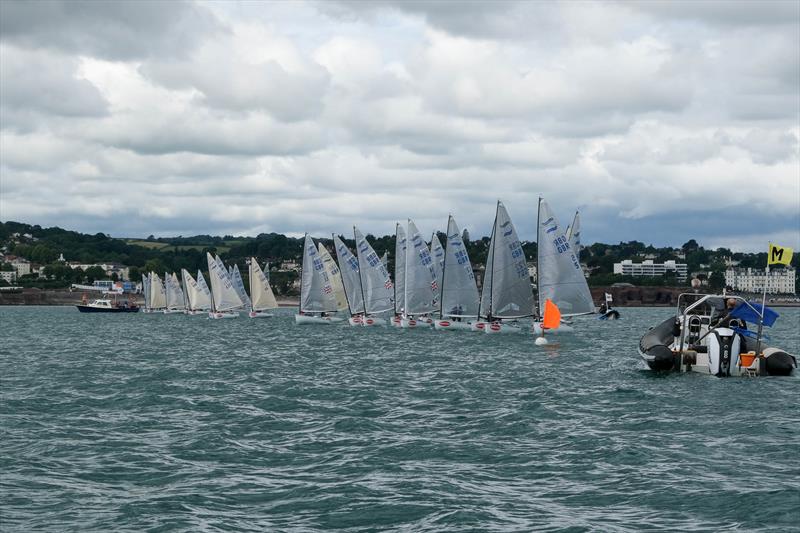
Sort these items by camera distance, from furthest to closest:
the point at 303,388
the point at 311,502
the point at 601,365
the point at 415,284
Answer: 1. the point at 415,284
2. the point at 601,365
3. the point at 303,388
4. the point at 311,502

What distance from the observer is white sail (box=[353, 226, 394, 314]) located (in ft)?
311

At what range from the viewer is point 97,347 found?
229 ft

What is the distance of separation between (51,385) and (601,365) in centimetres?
2575

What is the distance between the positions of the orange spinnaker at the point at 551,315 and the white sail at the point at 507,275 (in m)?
4.17

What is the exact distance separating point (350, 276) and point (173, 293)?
264ft

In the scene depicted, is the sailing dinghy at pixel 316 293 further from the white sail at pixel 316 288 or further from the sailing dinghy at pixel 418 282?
the sailing dinghy at pixel 418 282

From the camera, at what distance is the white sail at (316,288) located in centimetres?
10150

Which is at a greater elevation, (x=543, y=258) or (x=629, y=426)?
(x=543, y=258)

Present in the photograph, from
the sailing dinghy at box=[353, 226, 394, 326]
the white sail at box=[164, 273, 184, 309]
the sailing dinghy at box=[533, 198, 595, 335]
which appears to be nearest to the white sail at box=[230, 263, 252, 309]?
the white sail at box=[164, 273, 184, 309]

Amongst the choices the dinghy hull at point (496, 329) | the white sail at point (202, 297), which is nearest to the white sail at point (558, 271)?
the dinghy hull at point (496, 329)

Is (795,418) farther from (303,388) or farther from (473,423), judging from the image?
(303,388)

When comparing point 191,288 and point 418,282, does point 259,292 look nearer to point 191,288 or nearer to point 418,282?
point 191,288

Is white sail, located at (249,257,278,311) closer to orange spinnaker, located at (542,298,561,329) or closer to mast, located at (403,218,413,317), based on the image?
mast, located at (403,218,413,317)

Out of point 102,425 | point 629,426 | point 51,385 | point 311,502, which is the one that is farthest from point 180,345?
point 311,502
